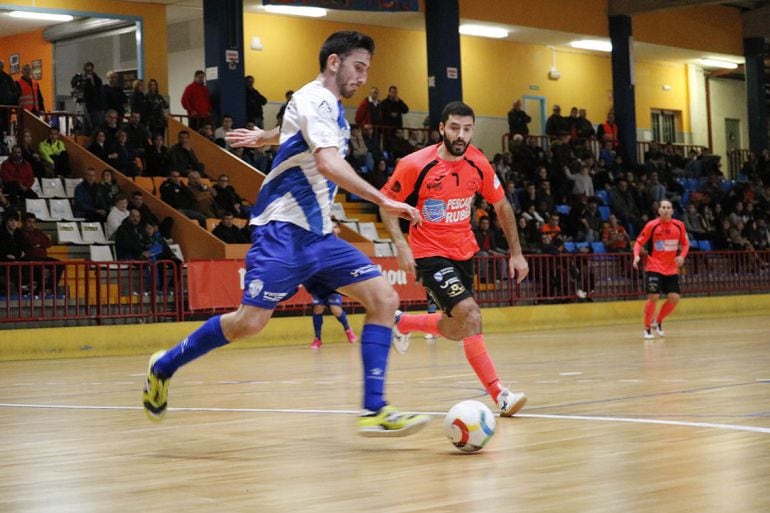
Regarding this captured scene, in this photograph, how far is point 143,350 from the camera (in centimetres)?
1917

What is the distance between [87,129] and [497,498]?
2143 centimetres

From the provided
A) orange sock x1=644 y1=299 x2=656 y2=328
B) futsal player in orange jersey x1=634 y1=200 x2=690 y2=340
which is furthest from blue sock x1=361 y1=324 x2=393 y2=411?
futsal player in orange jersey x1=634 y1=200 x2=690 y2=340

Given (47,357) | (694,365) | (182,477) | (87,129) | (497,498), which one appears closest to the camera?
(497,498)

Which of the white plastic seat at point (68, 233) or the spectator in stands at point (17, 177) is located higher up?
the spectator in stands at point (17, 177)

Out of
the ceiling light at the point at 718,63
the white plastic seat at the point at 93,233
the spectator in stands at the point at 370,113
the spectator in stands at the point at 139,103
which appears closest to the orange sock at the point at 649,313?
the white plastic seat at the point at 93,233

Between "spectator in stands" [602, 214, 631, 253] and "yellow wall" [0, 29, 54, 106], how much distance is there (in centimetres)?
1392

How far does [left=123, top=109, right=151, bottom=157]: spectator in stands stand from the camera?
78.5 ft

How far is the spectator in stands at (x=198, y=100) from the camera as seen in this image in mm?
26281

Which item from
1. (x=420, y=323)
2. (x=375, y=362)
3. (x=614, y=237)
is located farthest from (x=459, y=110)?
(x=614, y=237)

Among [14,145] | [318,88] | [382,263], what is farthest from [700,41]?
[318,88]

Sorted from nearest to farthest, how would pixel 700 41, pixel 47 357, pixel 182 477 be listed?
pixel 182 477 < pixel 47 357 < pixel 700 41

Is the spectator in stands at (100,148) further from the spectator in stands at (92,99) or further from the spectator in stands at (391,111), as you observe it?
the spectator in stands at (391,111)

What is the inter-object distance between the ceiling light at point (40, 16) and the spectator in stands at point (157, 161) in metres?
6.53

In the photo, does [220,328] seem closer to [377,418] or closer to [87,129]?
[377,418]
